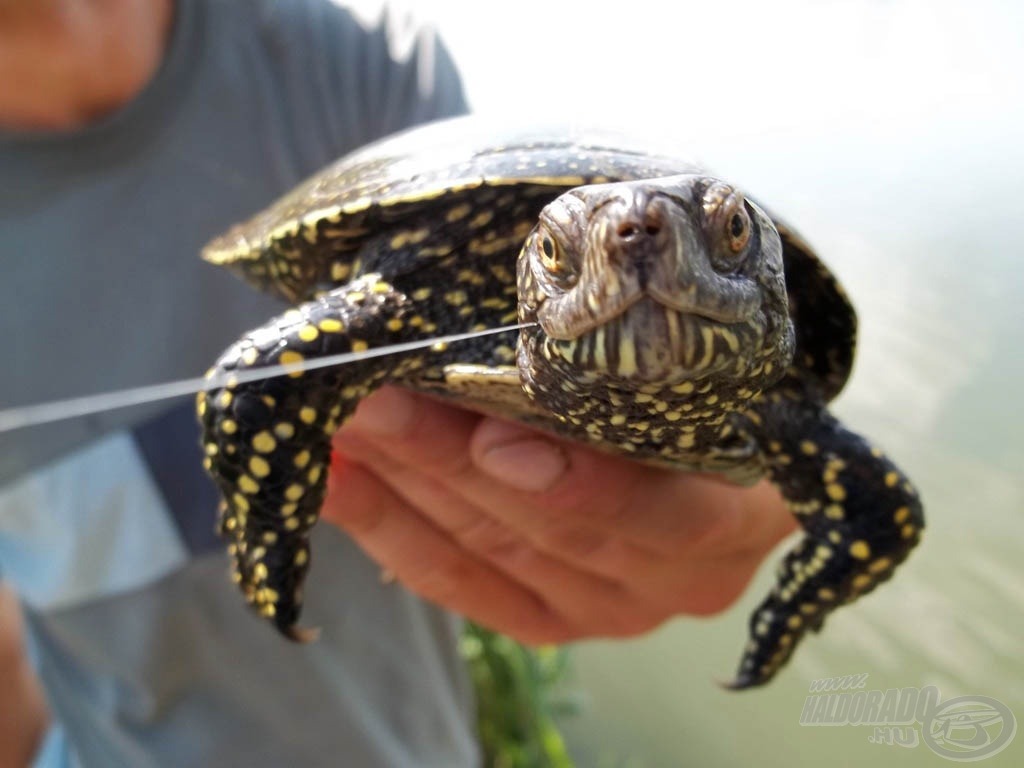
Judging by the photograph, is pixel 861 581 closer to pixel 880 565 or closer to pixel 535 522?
pixel 880 565

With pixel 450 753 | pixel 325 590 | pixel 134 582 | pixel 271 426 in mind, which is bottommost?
pixel 450 753

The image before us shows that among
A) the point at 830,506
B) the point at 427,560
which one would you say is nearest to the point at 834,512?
the point at 830,506

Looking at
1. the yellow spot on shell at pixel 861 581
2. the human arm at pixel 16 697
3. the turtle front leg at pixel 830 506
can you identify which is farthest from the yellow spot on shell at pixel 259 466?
the human arm at pixel 16 697

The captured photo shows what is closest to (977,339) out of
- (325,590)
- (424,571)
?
(424,571)

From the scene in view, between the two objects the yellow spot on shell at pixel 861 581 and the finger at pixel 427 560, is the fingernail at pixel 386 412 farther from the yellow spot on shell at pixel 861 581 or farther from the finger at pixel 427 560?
the yellow spot on shell at pixel 861 581

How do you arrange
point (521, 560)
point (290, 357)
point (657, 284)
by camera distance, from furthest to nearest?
point (521, 560) < point (290, 357) < point (657, 284)

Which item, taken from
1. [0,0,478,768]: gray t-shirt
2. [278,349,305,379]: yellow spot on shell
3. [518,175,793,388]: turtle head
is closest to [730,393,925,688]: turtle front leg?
[518,175,793,388]: turtle head

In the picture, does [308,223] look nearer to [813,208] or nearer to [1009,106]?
[1009,106]
